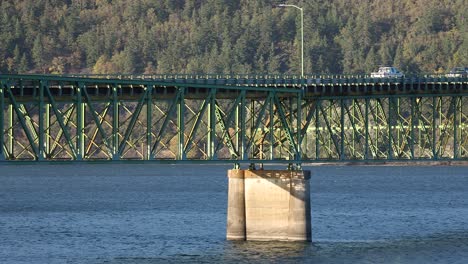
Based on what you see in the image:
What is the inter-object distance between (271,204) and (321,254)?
176 inches

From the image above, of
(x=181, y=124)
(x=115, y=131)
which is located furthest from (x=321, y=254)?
(x=115, y=131)

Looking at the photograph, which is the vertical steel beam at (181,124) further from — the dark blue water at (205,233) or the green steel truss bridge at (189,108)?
the dark blue water at (205,233)

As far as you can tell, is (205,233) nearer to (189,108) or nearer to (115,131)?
(189,108)

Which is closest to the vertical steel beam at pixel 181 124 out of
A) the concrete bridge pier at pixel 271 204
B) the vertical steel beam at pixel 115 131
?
the vertical steel beam at pixel 115 131

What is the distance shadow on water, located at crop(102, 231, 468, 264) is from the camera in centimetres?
9631

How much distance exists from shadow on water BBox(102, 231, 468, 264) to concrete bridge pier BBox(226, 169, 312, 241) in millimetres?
779

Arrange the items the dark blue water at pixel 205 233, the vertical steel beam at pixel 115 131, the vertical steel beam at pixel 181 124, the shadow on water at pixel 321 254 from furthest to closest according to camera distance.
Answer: the dark blue water at pixel 205 233 < the shadow on water at pixel 321 254 < the vertical steel beam at pixel 181 124 < the vertical steel beam at pixel 115 131

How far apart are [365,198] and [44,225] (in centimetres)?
6580

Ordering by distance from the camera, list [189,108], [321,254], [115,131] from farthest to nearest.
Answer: [189,108], [321,254], [115,131]

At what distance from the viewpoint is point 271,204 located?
329 ft

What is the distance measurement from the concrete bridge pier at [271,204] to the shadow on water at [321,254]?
2.56 ft

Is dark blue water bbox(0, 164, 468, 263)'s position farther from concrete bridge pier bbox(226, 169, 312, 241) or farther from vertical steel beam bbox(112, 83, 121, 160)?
vertical steel beam bbox(112, 83, 121, 160)

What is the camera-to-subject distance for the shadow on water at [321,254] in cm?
9631

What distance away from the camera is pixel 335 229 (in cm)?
12538
